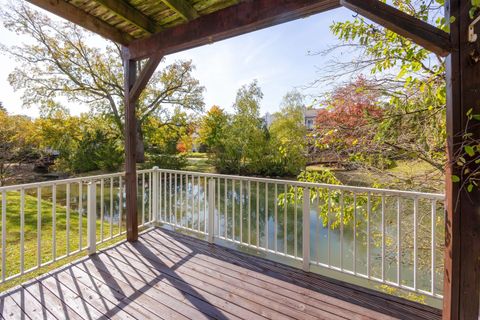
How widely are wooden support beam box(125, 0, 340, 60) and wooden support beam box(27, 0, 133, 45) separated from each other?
0.61 feet

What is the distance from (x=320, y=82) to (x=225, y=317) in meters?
2.67

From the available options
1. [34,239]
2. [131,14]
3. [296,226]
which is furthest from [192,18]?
[34,239]

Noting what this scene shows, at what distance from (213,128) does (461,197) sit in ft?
49.2

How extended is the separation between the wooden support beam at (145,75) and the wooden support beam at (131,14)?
33cm

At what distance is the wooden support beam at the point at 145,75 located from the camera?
2.98 metres

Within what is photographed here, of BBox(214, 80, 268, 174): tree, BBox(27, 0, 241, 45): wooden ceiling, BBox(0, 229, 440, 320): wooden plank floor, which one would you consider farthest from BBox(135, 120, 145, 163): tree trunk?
BBox(0, 229, 440, 320): wooden plank floor

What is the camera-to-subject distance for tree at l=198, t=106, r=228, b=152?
14.4 meters

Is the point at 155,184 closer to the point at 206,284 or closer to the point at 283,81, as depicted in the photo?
the point at 206,284

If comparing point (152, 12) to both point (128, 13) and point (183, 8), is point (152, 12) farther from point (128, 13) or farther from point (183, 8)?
point (183, 8)

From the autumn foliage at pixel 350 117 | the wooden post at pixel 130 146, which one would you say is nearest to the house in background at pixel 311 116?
the autumn foliage at pixel 350 117

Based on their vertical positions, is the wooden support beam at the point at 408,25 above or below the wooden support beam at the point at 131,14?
below

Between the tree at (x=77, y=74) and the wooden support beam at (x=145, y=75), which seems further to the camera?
the tree at (x=77, y=74)

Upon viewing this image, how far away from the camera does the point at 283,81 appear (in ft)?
20.6

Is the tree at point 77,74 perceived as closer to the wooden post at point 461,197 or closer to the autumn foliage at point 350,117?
the autumn foliage at point 350,117
